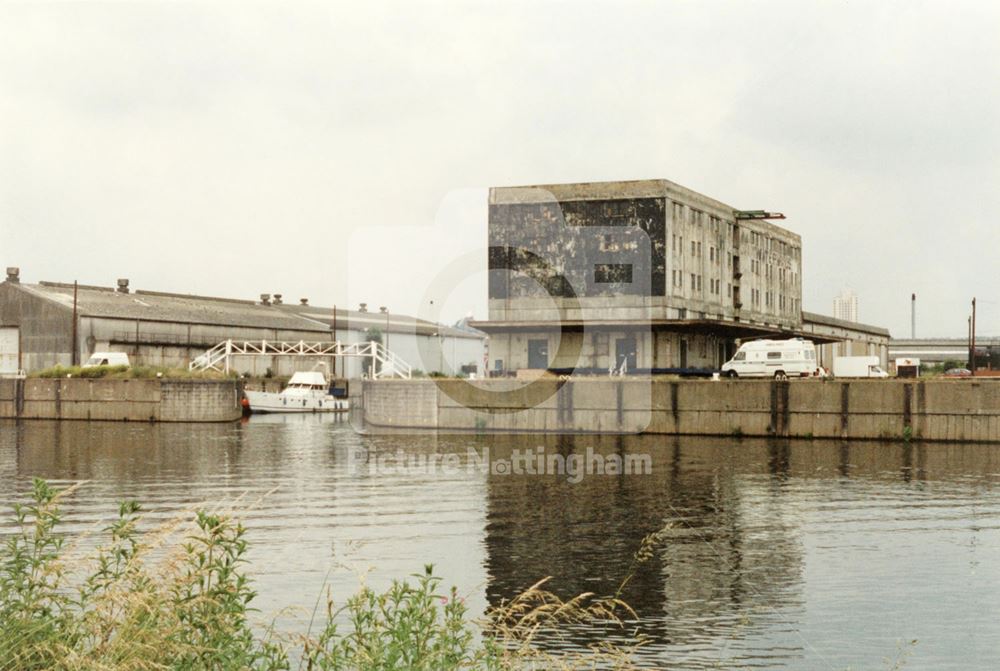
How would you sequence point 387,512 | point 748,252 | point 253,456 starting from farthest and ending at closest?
point 748,252 < point 253,456 < point 387,512

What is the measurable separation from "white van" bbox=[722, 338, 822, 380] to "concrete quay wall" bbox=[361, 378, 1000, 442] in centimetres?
548

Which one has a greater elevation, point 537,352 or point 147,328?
point 147,328

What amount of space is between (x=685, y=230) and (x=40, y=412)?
169 feet

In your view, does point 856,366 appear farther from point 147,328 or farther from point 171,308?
point 171,308

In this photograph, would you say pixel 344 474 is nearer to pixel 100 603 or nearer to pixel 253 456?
pixel 253 456

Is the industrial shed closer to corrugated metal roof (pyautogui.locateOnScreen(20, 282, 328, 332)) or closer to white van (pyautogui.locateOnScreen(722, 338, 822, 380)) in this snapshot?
corrugated metal roof (pyautogui.locateOnScreen(20, 282, 328, 332))

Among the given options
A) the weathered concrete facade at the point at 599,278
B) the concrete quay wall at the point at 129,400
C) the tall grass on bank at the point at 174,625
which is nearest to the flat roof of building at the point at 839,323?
the weathered concrete facade at the point at 599,278

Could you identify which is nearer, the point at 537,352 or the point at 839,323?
the point at 537,352

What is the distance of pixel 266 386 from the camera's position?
101m

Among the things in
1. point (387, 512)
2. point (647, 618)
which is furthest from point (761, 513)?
point (647, 618)

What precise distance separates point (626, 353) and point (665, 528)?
203 ft

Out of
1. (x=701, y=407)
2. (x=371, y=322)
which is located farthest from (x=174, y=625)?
(x=371, y=322)

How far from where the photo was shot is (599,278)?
77562 millimetres

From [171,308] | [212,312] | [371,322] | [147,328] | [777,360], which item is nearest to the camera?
[777,360]
